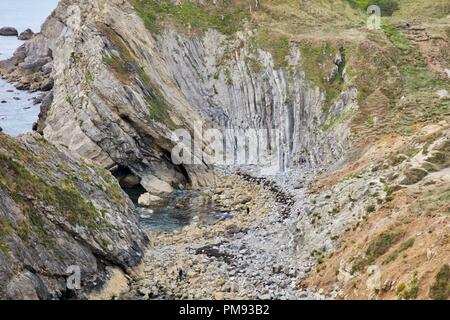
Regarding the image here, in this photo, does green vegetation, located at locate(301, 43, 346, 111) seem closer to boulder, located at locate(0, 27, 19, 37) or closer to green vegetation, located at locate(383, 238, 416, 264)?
green vegetation, located at locate(383, 238, 416, 264)

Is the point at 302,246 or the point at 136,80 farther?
the point at 136,80

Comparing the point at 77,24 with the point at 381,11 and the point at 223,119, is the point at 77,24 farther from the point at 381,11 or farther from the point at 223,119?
the point at 381,11

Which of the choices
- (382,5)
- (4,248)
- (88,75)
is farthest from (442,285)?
(382,5)

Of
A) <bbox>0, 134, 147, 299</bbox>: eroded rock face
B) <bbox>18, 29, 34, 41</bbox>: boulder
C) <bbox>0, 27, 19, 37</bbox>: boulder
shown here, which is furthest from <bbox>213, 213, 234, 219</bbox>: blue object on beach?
<bbox>0, 27, 19, 37</bbox>: boulder

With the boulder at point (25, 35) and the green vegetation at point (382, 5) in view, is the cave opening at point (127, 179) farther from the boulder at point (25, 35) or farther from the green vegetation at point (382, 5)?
the boulder at point (25, 35)

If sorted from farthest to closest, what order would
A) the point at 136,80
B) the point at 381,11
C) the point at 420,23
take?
1. the point at 381,11
2. the point at 420,23
3. the point at 136,80
